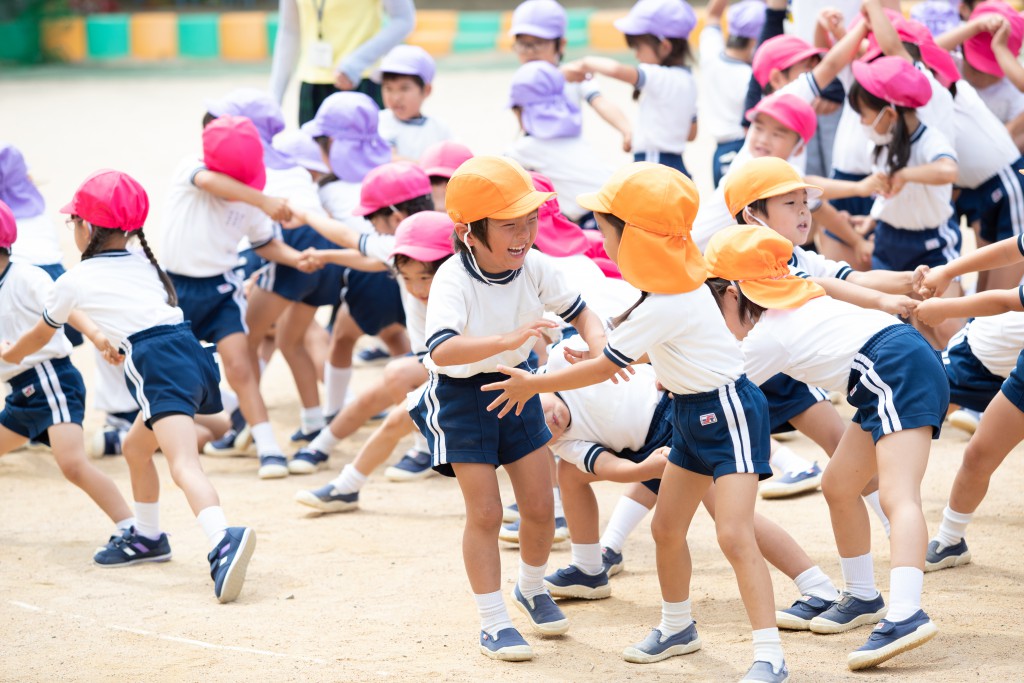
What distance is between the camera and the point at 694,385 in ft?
12.3

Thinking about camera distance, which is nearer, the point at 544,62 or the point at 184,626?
the point at 184,626

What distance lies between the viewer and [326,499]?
5.69m

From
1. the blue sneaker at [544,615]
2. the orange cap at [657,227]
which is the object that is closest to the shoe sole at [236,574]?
the blue sneaker at [544,615]

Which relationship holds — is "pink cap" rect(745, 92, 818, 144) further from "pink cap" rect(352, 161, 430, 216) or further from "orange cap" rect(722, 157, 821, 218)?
"pink cap" rect(352, 161, 430, 216)

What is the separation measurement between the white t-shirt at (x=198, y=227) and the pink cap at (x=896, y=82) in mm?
3033

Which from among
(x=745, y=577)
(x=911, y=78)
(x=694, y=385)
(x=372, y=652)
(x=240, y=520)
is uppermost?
(x=911, y=78)

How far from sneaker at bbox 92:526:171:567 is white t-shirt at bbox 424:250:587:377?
1.79 m

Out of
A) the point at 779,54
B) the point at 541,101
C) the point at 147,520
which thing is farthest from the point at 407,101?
the point at 147,520

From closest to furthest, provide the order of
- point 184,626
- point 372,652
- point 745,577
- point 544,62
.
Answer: point 745,577
point 372,652
point 184,626
point 544,62

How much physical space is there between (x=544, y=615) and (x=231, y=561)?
1.23 meters

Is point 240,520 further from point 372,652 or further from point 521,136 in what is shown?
point 521,136

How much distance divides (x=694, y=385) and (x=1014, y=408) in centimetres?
130

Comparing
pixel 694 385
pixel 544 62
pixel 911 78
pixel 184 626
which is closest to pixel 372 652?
pixel 184 626

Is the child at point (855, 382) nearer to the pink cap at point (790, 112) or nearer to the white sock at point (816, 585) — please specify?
the white sock at point (816, 585)
